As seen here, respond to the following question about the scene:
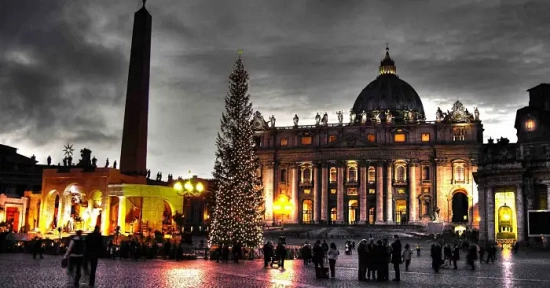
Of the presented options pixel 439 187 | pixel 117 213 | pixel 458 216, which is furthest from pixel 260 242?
pixel 458 216

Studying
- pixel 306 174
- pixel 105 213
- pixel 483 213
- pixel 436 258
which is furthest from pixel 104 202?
pixel 306 174

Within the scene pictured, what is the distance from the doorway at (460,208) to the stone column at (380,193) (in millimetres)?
10059

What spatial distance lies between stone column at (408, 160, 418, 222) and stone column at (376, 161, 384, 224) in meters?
3.60

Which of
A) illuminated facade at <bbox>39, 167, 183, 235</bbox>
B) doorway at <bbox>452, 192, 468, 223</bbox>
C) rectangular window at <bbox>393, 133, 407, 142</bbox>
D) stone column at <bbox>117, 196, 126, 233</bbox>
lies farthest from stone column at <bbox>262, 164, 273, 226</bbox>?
stone column at <bbox>117, 196, 126, 233</bbox>

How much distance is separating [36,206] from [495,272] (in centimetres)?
3757

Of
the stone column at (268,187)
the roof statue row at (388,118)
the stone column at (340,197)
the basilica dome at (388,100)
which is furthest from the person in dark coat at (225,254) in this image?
the basilica dome at (388,100)

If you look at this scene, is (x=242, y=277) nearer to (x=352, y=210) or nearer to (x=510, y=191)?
(x=510, y=191)

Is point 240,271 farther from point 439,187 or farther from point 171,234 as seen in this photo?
point 439,187

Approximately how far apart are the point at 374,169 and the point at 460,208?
13.1 m

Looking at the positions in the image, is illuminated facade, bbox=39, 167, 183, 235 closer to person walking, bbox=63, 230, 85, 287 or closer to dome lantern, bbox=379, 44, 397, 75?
person walking, bbox=63, 230, 85, 287

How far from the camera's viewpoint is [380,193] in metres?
88.2

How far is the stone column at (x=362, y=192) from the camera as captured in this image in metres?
88.6

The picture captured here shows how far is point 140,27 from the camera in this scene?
40125mm

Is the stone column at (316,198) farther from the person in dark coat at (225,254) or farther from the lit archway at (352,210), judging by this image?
the person in dark coat at (225,254)
